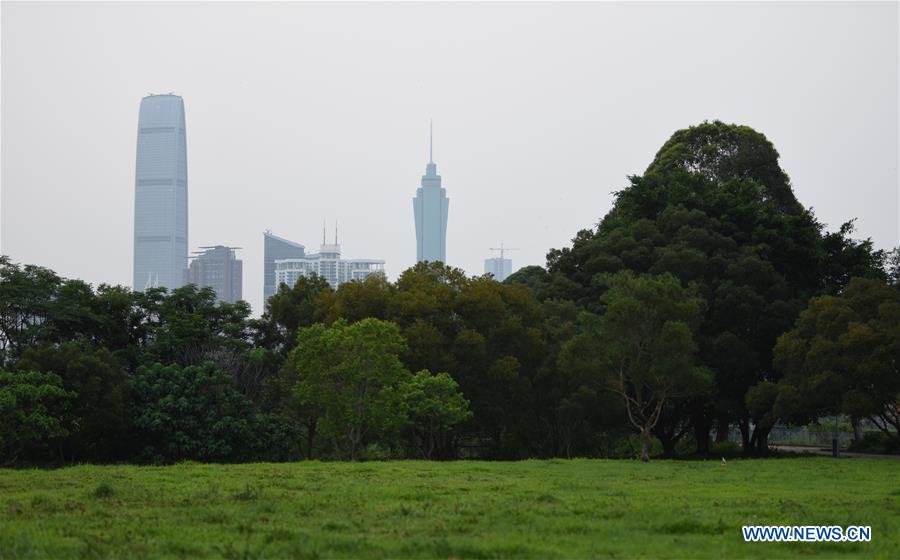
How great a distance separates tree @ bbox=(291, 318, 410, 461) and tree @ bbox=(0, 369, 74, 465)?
742 centimetres

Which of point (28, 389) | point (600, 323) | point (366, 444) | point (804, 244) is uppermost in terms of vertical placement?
point (804, 244)

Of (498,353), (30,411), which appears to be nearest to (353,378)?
(498,353)

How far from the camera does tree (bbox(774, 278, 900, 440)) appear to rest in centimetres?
3278

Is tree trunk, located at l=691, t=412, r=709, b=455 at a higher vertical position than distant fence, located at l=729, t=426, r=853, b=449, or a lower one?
higher

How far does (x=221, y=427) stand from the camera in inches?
1362

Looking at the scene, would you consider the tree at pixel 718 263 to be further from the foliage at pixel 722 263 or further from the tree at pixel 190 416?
the tree at pixel 190 416

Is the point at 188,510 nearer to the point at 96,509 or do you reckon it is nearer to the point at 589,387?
the point at 96,509

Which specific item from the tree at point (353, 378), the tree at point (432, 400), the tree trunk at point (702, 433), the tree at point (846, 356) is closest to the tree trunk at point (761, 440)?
the tree trunk at point (702, 433)

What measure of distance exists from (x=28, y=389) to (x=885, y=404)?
2776cm

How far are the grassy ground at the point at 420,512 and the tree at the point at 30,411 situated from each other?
20.9ft

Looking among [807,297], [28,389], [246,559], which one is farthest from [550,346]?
[246,559]

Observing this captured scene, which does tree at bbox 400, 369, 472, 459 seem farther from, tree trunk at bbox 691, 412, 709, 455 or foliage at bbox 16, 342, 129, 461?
tree trunk at bbox 691, 412, 709, 455

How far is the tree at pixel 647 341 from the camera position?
3275cm

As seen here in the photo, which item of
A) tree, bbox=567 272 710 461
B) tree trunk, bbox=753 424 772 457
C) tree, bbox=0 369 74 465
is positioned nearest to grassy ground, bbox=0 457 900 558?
tree, bbox=0 369 74 465
